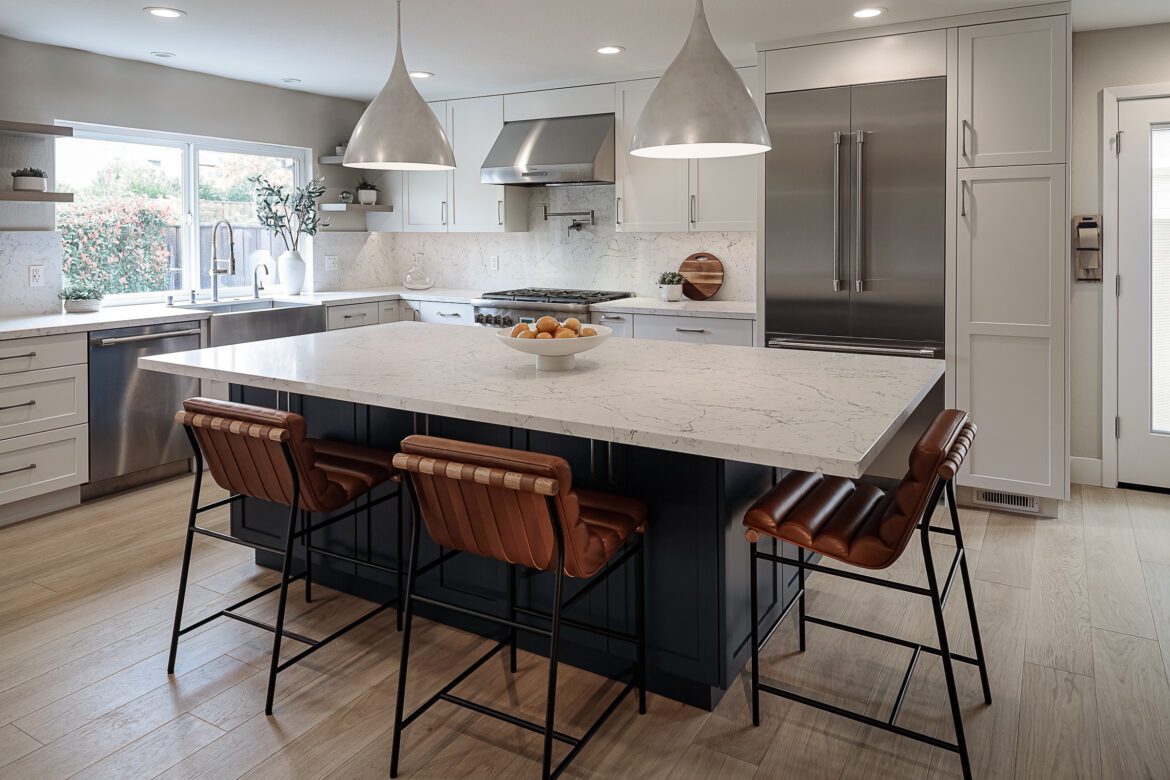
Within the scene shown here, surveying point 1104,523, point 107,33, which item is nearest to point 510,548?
point 1104,523

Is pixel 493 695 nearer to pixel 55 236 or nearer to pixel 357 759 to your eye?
pixel 357 759

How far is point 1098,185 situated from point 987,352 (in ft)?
3.78

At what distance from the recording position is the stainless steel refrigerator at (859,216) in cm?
384

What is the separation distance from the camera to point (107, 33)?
400 cm

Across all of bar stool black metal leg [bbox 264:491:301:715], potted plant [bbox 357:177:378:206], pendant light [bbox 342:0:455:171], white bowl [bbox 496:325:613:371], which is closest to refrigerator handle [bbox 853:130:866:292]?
white bowl [bbox 496:325:613:371]

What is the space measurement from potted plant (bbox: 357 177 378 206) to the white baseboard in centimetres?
480

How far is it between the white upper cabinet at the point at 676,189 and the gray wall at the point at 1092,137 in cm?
163

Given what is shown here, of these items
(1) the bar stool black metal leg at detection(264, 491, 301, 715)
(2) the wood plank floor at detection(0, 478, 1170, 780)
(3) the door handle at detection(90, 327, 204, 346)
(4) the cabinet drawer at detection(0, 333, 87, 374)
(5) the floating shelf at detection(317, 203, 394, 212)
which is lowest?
(2) the wood plank floor at detection(0, 478, 1170, 780)

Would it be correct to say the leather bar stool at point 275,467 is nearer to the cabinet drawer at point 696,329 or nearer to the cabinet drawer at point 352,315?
the cabinet drawer at point 696,329

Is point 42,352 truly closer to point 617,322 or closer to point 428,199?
point 428,199

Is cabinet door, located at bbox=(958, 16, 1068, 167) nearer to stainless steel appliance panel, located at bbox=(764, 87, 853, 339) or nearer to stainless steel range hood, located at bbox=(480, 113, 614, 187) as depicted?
stainless steel appliance panel, located at bbox=(764, 87, 853, 339)

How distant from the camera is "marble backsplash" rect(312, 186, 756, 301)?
5203 mm

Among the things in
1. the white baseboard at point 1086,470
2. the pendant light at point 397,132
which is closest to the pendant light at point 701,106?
the pendant light at point 397,132

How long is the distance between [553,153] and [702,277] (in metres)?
1.21
